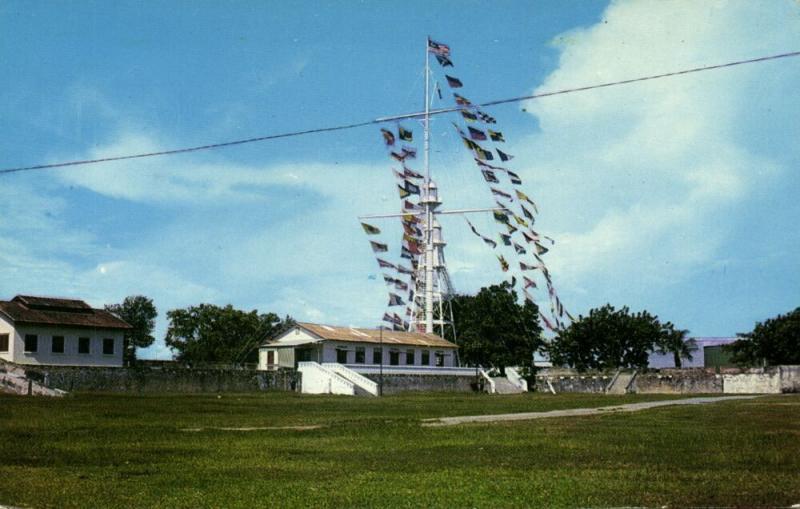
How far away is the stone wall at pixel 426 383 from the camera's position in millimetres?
69537

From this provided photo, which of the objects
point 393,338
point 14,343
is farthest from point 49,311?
point 393,338

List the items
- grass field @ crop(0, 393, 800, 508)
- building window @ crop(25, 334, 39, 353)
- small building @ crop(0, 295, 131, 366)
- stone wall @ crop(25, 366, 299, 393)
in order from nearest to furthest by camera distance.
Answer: grass field @ crop(0, 393, 800, 508) → stone wall @ crop(25, 366, 299, 393) → small building @ crop(0, 295, 131, 366) → building window @ crop(25, 334, 39, 353)

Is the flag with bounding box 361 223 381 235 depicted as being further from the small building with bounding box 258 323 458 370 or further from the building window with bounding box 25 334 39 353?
the building window with bounding box 25 334 39 353

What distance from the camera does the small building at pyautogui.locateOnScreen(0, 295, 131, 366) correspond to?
186 feet

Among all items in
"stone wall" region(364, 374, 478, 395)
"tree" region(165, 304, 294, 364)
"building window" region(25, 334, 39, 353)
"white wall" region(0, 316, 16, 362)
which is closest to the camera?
"white wall" region(0, 316, 16, 362)

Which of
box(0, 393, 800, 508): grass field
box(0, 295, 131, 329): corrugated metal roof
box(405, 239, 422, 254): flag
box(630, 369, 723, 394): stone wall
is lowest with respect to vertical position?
box(0, 393, 800, 508): grass field

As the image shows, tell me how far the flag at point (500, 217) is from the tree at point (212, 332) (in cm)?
3277

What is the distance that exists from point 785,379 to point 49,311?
52.9 meters

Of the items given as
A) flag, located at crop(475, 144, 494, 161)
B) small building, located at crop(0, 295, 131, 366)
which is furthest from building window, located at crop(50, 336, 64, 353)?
flag, located at crop(475, 144, 494, 161)

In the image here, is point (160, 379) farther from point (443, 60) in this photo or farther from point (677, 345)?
point (677, 345)

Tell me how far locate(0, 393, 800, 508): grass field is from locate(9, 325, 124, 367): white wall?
3295 centimetres

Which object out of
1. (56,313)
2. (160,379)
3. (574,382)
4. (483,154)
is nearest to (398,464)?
(160,379)

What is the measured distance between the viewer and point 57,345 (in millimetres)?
58781

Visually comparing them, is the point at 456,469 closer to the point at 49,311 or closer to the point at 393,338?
the point at 49,311
